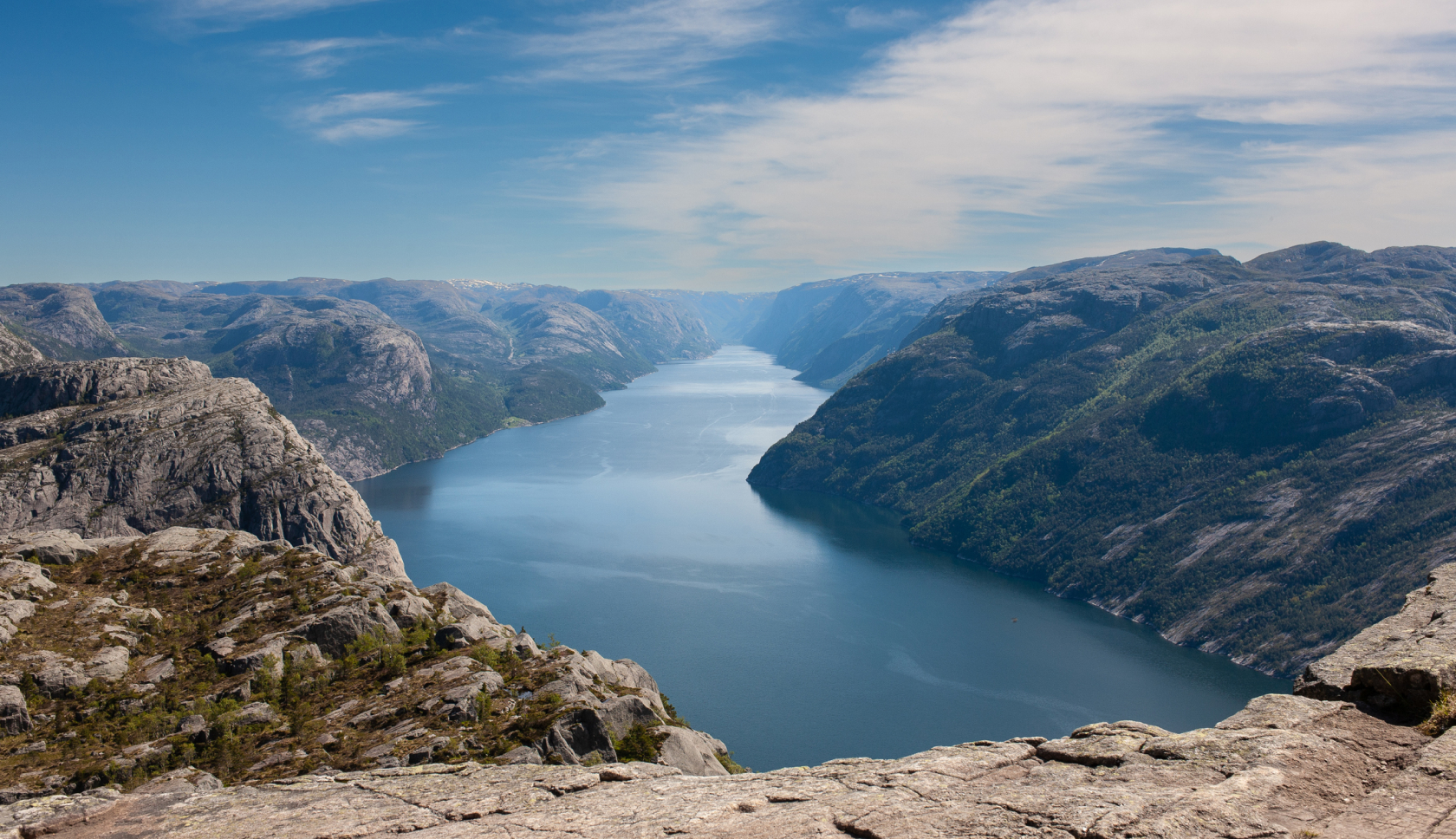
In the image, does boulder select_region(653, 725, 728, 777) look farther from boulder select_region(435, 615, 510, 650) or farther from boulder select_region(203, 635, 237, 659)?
boulder select_region(203, 635, 237, 659)

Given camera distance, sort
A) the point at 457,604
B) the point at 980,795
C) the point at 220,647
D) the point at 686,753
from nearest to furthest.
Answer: the point at 980,795 < the point at 686,753 < the point at 220,647 < the point at 457,604

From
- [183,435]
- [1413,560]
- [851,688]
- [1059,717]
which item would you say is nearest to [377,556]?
[183,435]

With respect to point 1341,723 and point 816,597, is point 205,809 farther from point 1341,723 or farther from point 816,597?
point 816,597

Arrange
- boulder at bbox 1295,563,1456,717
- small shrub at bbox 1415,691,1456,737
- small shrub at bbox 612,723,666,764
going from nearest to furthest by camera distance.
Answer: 1. small shrub at bbox 1415,691,1456,737
2. boulder at bbox 1295,563,1456,717
3. small shrub at bbox 612,723,666,764

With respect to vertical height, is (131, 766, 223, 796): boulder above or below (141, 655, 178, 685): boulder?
Answer: above

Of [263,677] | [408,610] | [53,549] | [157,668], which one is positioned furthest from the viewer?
[53,549]

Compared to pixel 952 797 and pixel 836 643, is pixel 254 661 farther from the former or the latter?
pixel 836 643

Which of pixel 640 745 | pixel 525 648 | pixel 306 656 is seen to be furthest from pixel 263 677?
pixel 640 745

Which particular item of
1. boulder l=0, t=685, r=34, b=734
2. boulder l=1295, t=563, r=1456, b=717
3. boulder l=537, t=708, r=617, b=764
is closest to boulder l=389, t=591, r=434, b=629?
boulder l=0, t=685, r=34, b=734
